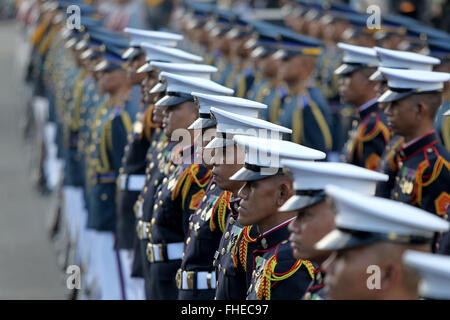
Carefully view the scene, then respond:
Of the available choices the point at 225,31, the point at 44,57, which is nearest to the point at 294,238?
the point at 225,31

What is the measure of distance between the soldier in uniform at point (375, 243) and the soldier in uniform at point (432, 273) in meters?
0.24

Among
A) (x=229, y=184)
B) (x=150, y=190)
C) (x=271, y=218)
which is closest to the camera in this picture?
(x=271, y=218)

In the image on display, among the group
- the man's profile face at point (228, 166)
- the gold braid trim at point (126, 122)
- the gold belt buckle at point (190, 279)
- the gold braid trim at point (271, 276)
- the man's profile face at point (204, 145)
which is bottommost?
the gold belt buckle at point (190, 279)

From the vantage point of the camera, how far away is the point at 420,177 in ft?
17.0

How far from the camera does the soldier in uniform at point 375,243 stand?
2.73 m

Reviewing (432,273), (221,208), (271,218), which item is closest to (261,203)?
(271,218)

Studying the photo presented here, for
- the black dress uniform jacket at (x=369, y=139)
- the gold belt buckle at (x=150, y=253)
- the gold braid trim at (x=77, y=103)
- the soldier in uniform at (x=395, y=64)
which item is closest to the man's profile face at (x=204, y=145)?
the gold belt buckle at (x=150, y=253)

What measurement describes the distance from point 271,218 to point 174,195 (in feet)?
4.78

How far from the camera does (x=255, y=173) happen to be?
368cm

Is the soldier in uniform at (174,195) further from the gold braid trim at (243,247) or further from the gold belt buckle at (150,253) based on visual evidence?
the gold braid trim at (243,247)

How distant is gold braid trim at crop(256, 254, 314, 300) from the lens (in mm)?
3574

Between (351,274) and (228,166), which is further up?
(228,166)

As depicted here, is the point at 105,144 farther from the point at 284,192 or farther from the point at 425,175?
the point at 284,192
